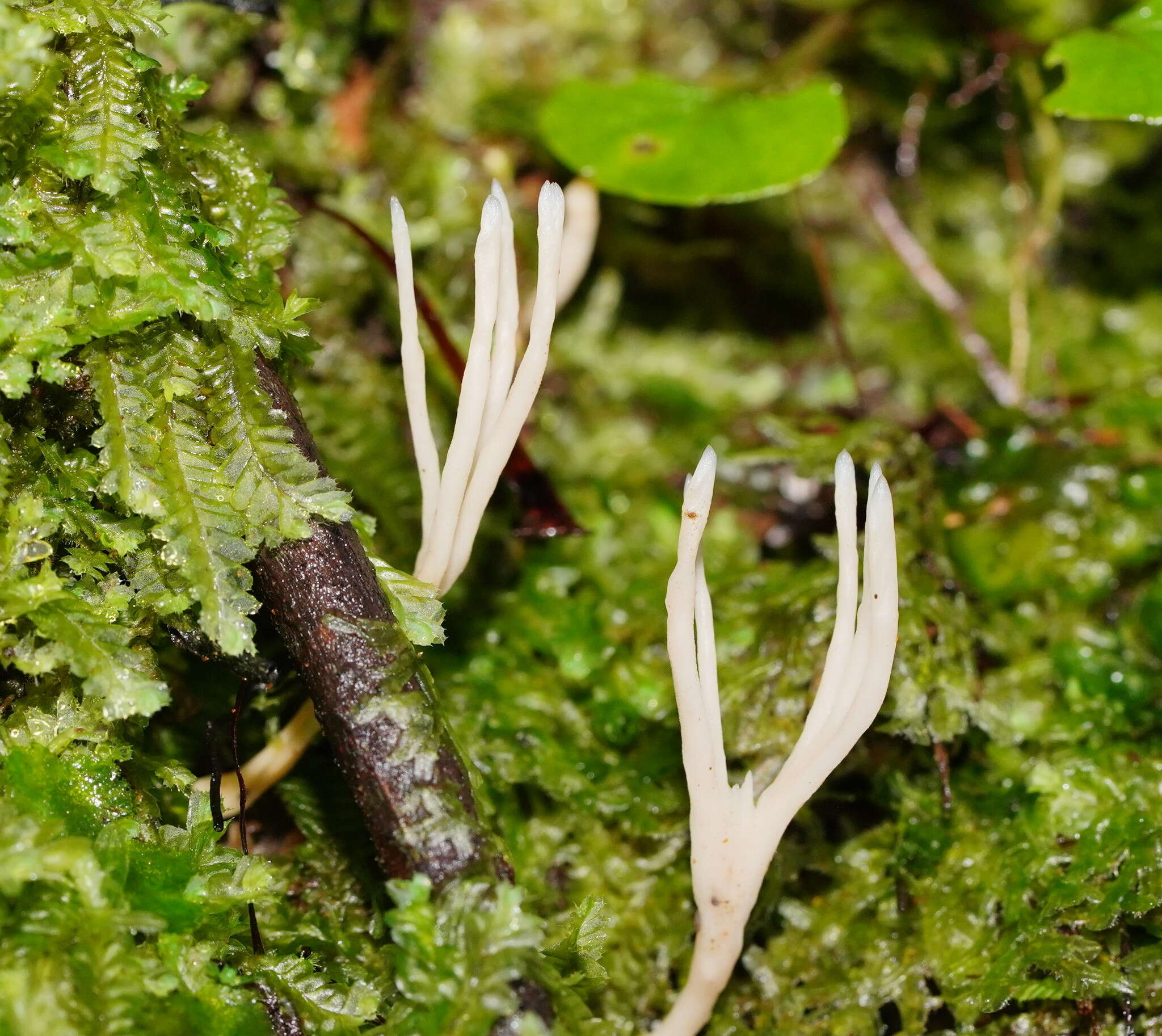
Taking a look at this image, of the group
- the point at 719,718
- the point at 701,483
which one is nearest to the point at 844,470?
the point at 701,483

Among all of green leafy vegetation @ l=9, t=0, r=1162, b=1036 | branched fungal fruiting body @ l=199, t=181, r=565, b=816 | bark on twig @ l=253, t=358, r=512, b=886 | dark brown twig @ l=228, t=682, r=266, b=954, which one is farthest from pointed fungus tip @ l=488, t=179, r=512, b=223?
dark brown twig @ l=228, t=682, r=266, b=954

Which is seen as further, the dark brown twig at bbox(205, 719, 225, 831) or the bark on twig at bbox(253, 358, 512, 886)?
the dark brown twig at bbox(205, 719, 225, 831)

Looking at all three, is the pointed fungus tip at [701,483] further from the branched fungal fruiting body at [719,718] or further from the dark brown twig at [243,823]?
the dark brown twig at [243,823]

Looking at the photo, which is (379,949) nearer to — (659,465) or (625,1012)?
(625,1012)

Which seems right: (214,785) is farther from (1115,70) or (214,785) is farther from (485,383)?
(1115,70)

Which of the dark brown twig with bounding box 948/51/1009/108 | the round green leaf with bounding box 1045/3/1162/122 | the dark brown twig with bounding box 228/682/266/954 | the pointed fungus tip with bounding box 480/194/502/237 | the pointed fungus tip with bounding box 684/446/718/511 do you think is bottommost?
the dark brown twig with bounding box 228/682/266/954

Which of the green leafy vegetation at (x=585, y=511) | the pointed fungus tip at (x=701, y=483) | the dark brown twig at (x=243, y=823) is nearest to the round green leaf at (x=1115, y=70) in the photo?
the green leafy vegetation at (x=585, y=511)

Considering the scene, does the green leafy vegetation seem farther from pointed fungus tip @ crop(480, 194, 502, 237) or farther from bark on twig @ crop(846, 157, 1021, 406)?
pointed fungus tip @ crop(480, 194, 502, 237)
